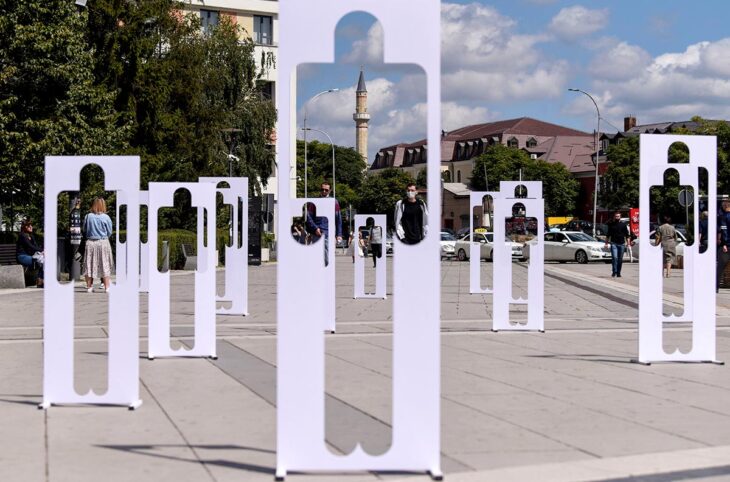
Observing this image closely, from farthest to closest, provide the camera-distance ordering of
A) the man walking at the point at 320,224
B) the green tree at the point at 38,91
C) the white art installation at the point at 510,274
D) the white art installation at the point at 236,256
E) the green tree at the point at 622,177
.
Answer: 1. the green tree at the point at 622,177
2. the green tree at the point at 38,91
3. the white art installation at the point at 236,256
4. the man walking at the point at 320,224
5. the white art installation at the point at 510,274

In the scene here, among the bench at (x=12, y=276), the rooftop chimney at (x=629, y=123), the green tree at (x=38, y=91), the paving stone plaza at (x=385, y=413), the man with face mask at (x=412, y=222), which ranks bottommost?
the paving stone plaza at (x=385, y=413)

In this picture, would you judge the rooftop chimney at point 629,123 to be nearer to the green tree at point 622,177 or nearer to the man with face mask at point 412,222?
the green tree at point 622,177

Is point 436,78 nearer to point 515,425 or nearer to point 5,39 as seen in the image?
point 515,425

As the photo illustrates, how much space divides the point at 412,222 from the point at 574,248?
1763 inches

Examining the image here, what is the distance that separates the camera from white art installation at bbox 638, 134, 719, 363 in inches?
438

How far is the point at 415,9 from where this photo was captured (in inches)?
246

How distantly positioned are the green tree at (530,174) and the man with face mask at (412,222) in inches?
4304

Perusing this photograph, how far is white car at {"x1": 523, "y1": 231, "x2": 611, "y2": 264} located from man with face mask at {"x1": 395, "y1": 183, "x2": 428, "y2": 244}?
4097cm

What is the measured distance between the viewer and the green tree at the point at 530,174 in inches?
4769

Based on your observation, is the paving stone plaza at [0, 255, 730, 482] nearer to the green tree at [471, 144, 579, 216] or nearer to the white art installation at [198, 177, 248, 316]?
the white art installation at [198, 177, 248, 316]

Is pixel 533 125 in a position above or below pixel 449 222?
above

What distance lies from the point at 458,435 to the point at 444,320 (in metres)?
10.2

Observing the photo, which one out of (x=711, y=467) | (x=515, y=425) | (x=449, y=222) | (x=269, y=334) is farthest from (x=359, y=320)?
(x=449, y=222)

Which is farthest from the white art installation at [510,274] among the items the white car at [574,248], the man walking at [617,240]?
the white car at [574,248]
